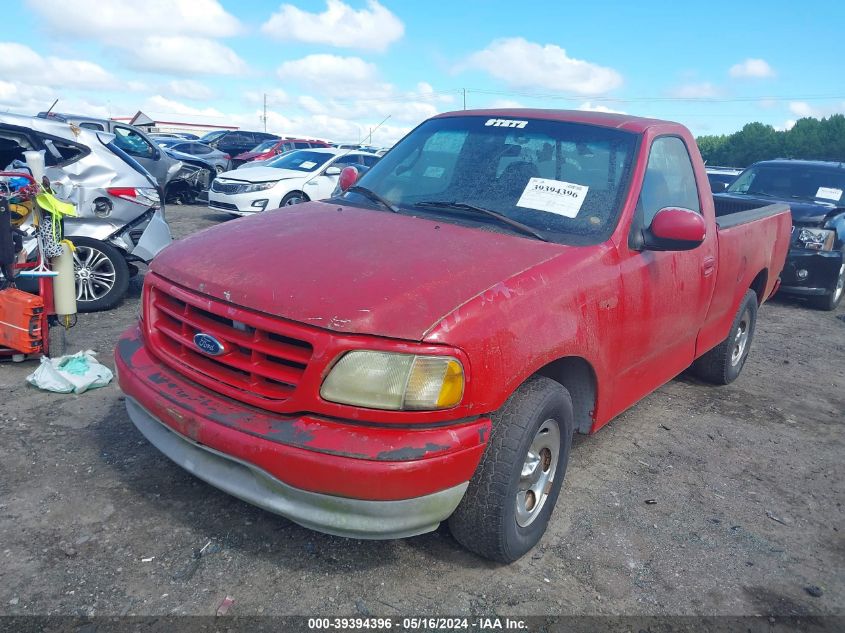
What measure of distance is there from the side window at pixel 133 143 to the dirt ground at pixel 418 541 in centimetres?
1050

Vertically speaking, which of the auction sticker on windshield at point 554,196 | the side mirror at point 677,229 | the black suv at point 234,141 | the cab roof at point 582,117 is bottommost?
the side mirror at point 677,229

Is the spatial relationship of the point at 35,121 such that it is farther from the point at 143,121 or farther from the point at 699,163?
the point at 143,121

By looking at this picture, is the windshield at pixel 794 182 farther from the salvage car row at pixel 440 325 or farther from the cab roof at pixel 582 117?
the cab roof at pixel 582 117

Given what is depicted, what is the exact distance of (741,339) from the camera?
5543mm

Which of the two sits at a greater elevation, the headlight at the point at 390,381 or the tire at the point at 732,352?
the headlight at the point at 390,381

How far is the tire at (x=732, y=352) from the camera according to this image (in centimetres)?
516

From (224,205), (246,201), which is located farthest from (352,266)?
(224,205)

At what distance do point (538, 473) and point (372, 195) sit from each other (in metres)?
1.78

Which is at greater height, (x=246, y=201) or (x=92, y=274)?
(x=246, y=201)

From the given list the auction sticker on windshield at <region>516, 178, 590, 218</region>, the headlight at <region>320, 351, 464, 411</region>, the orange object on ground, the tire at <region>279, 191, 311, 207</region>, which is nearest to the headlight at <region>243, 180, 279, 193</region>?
the tire at <region>279, 191, 311, 207</region>

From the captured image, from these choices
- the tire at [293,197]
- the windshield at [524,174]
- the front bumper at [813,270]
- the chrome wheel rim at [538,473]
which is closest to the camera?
the chrome wheel rim at [538,473]

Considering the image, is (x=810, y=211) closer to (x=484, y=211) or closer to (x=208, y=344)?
(x=484, y=211)

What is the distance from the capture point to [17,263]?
485 centimetres

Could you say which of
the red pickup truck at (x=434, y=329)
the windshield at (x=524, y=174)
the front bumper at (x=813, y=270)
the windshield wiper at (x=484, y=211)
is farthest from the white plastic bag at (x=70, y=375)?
the front bumper at (x=813, y=270)
